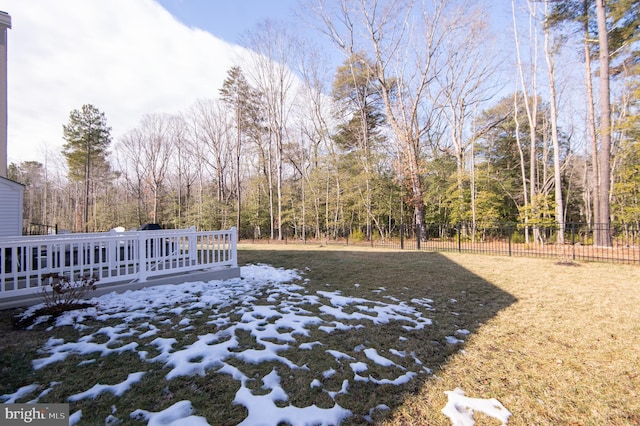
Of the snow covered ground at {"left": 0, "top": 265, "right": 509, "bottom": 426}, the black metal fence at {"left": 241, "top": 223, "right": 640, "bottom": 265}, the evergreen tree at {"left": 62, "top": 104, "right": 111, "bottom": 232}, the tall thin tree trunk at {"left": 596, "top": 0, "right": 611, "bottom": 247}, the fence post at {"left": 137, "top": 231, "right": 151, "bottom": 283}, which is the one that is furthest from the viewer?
the evergreen tree at {"left": 62, "top": 104, "right": 111, "bottom": 232}

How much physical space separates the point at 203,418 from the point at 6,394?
1.32m

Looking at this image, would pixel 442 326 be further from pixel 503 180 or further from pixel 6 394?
pixel 503 180

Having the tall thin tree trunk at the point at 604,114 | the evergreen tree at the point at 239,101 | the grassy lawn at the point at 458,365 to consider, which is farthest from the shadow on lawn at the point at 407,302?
the evergreen tree at the point at 239,101

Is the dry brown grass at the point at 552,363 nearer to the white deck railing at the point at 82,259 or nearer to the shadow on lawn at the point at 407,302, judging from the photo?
the shadow on lawn at the point at 407,302

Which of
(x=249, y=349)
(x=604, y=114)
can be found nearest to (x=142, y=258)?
(x=249, y=349)

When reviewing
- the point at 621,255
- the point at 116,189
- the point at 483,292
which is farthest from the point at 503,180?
the point at 116,189

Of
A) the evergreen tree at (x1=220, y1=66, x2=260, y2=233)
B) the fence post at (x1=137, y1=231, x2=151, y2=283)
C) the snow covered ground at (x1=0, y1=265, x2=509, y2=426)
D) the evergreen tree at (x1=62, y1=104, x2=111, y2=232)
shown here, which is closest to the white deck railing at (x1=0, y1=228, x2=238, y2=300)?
the fence post at (x1=137, y1=231, x2=151, y2=283)

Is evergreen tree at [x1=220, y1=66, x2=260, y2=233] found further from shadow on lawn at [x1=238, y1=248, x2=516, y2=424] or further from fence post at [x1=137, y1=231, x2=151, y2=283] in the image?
fence post at [x1=137, y1=231, x2=151, y2=283]

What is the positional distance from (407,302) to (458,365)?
5.50 ft

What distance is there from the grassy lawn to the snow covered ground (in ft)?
0.18

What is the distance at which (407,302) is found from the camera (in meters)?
3.85

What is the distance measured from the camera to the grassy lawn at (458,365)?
1.64 metres

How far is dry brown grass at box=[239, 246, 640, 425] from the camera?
1642mm

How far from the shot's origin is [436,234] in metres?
14.8
